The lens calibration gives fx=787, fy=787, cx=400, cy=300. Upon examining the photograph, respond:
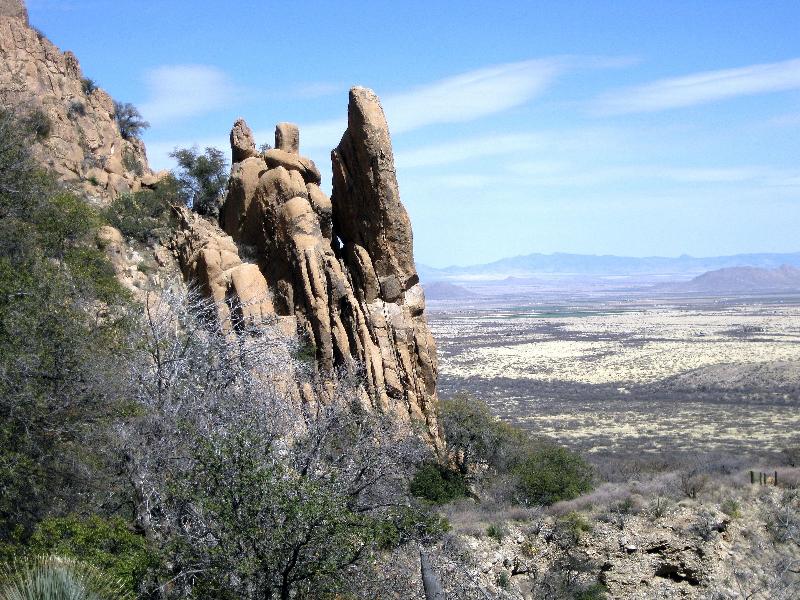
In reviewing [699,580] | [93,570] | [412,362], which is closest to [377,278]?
[412,362]

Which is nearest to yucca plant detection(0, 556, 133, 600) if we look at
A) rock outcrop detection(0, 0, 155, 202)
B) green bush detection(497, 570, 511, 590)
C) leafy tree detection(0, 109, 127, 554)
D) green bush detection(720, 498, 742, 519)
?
leafy tree detection(0, 109, 127, 554)

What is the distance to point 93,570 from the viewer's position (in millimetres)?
7992

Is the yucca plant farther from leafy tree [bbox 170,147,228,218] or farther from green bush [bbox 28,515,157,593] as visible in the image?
leafy tree [bbox 170,147,228,218]

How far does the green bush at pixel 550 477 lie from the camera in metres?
22.7

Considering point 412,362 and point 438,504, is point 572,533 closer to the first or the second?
point 438,504

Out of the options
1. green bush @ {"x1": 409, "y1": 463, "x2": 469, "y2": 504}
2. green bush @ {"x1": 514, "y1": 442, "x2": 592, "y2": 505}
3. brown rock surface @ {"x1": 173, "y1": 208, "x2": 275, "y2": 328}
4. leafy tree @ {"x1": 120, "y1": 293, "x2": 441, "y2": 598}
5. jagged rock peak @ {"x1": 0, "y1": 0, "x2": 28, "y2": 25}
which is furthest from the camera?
jagged rock peak @ {"x1": 0, "y1": 0, "x2": 28, "y2": 25}

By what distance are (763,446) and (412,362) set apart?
22.7 metres

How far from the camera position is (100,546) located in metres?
9.93

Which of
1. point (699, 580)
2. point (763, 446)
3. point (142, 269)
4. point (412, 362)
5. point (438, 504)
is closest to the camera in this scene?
point (699, 580)

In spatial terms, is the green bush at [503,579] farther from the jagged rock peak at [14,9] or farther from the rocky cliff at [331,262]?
the jagged rock peak at [14,9]

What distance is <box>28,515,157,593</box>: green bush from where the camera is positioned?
30.6ft

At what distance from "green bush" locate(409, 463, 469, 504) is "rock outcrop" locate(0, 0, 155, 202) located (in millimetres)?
16053

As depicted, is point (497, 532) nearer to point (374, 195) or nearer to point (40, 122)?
point (374, 195)

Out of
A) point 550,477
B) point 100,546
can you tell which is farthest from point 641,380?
point 100,546
